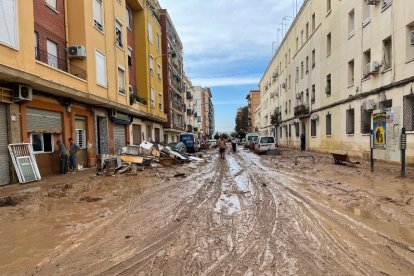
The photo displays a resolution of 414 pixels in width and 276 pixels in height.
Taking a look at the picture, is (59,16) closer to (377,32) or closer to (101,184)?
(101,184)

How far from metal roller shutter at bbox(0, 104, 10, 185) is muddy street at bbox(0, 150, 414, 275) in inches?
131

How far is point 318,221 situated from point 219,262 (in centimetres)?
273

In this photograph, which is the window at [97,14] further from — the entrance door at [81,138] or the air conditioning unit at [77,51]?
the entrance door at [81,138]

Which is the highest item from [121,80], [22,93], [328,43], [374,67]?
[328,43]

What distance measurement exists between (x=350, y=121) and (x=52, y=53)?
19.4 metres

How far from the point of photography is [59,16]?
16500 mm

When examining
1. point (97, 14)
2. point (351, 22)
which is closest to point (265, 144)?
point (351, 22)

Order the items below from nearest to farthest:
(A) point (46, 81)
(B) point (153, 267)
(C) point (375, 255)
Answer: (B) point (153, 267) < (C) point (375, 255) < (A) point (46, 81)

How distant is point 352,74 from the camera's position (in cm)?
2342

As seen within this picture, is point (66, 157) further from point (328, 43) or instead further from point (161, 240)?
point (328, 43)

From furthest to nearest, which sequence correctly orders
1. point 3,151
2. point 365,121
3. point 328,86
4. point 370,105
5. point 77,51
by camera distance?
point 328,86 → point 365,121 → point 370,105 → point 77,51 → point 3,151

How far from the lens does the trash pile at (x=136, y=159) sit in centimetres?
1600

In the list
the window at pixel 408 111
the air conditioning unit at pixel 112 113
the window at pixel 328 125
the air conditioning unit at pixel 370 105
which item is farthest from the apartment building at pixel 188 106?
the window at pixel 408 111

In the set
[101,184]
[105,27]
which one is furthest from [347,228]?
[105,27]
